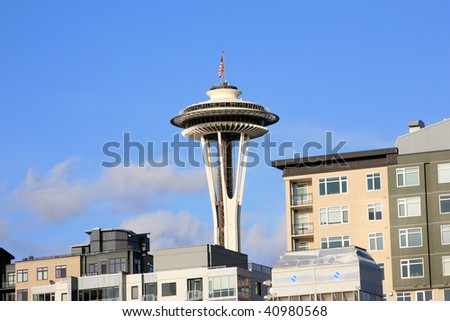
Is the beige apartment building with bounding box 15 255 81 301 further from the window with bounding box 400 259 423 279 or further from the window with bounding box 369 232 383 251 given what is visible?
the window with bounding box 400 259 423 279

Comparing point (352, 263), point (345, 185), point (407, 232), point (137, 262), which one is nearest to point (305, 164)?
point (345, 185)

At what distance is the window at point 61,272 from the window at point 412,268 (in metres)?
60.5

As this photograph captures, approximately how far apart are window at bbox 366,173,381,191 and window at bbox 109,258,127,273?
48.0 metres

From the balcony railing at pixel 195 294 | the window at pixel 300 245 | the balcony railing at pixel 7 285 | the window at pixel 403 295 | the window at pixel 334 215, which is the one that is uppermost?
the window at pixel 334 215

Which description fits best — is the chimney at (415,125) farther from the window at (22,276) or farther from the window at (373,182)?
the window at (22,276)

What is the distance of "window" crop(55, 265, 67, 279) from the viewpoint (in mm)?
161375

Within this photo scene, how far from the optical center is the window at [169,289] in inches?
4951

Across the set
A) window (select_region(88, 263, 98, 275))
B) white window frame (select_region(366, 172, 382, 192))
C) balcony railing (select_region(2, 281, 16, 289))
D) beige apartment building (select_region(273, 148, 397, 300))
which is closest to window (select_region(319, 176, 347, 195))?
beige apartment building (select_region(273, 148, 397, 300))

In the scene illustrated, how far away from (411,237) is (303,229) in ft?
38.8

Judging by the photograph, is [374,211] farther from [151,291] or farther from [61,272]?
[61,272]

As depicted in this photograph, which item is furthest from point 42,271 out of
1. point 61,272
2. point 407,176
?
point 407,176

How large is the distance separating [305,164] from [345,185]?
486 centimetres

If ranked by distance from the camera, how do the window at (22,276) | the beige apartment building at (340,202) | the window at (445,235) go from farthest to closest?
the window at (22,276), the beige apartment building at (340,202), the window at (445,235)

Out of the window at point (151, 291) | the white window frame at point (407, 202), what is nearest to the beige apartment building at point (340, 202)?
the white window frame at point (407, 202)
